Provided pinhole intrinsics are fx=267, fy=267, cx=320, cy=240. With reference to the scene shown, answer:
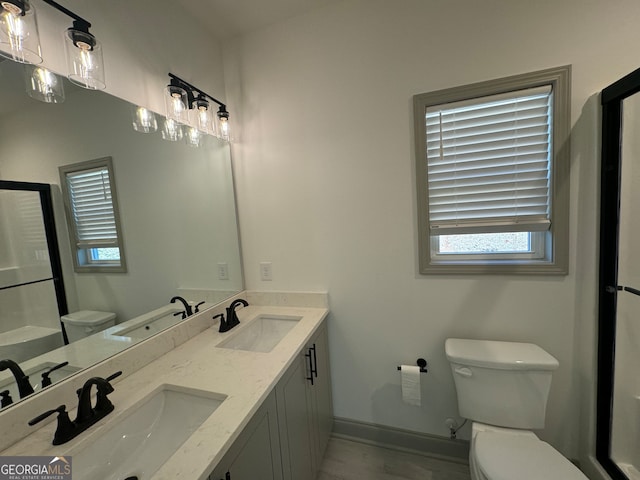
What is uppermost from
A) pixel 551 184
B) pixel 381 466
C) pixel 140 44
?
pixel 140 44


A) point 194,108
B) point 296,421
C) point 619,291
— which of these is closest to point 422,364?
point 296,421

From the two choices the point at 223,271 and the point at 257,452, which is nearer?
the point at 257,452

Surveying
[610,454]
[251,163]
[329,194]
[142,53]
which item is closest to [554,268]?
[610,454]

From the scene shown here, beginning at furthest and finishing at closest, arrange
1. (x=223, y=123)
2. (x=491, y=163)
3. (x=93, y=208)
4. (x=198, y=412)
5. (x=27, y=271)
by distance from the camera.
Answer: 1. (x=223, y=123)
2. (x=491, y=163)
3. (x=93, y=208)
4. (x=198, y=412)
5. (x=27, y=271)

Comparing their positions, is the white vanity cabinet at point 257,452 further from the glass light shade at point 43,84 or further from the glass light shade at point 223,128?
the glass light shade at point 223,128

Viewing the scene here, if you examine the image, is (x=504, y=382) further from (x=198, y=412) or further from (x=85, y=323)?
(x=85, y=323)

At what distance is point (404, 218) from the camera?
1593mm

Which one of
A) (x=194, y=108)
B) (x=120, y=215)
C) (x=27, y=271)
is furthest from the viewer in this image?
(x=194, y=108)

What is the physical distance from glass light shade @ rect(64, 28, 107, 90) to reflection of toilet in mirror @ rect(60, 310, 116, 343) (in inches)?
35.0

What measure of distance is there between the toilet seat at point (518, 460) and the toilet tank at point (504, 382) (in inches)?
4.0

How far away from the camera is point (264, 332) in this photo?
177 centimetres

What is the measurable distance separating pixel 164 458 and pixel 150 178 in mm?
1206

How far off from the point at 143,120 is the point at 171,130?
0.18 m

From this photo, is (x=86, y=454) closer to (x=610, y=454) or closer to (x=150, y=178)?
(x=150, y=178)
